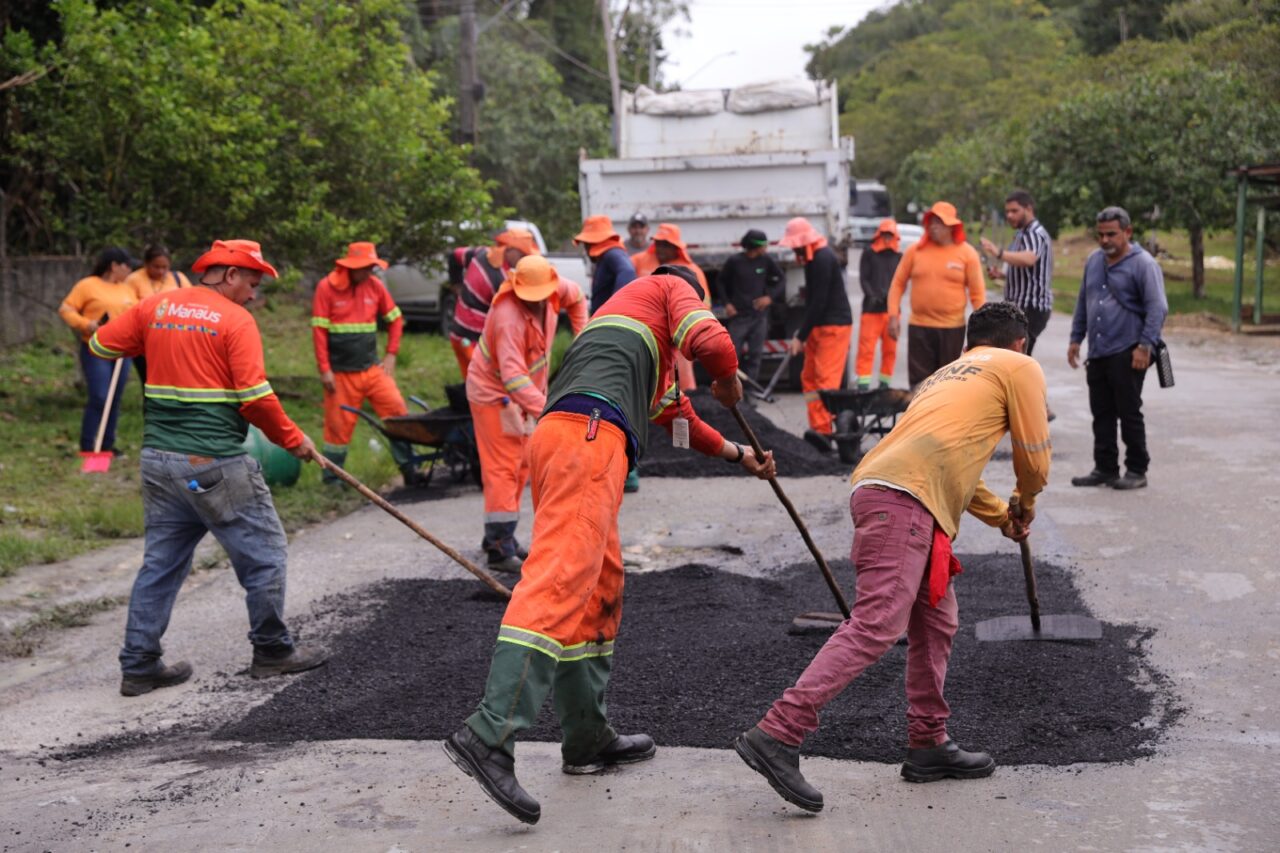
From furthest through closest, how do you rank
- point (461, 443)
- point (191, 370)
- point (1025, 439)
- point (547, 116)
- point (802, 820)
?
point (547, 116), point (461, 443), point (191, 370), point (1025, 439), point (802, 820)

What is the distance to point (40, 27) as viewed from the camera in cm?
1522

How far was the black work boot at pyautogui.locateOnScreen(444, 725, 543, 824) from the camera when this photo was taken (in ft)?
13.5

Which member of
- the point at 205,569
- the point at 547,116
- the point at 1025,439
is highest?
the point at 547,116

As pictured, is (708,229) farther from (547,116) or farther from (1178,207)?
(547,116)

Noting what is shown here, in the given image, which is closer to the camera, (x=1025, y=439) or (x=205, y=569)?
(x=1025, y=439)

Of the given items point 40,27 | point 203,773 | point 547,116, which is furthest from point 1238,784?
point 547,116

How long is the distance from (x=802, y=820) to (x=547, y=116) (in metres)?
28.1

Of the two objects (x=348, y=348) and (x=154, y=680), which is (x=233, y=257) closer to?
(x=154, y=680)

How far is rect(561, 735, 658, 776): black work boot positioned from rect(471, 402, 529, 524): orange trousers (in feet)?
10.2

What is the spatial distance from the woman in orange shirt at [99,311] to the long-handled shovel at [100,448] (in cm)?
7

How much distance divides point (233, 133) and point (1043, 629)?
9568 millimetres

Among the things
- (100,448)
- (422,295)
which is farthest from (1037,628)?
(422,295)

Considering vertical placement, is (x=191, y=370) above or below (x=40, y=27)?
below

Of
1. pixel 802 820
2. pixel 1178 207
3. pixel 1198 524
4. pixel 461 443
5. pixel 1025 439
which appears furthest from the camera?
pixel 1178 207
